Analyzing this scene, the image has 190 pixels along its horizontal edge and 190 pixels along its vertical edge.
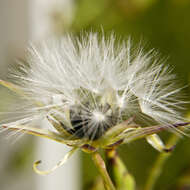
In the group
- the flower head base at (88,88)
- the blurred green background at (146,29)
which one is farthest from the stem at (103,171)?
the blurred green background at (146,29)

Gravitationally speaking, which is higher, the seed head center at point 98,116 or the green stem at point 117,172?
the seed head center at point 98,116

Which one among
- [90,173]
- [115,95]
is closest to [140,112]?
[115,95]

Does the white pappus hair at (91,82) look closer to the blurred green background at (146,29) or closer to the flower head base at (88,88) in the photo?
the flower head base at (88,88)

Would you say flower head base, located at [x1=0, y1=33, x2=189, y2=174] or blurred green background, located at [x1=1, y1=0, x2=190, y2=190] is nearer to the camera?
flower head base, located at [x1=0, y1=33, x2=189, y2=174]

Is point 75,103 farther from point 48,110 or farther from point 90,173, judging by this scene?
point 90,173

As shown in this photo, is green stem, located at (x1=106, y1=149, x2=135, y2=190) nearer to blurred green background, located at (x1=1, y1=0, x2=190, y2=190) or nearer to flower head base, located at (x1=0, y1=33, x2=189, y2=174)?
flower head base, located at (x1=0, y1=33, x2=189, y2=174)

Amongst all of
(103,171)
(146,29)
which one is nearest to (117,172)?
(103,171)

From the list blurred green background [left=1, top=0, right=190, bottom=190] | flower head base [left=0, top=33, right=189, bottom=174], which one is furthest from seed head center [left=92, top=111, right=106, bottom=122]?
blurred green background [left=1, top=0, right=190, bottom=190]
